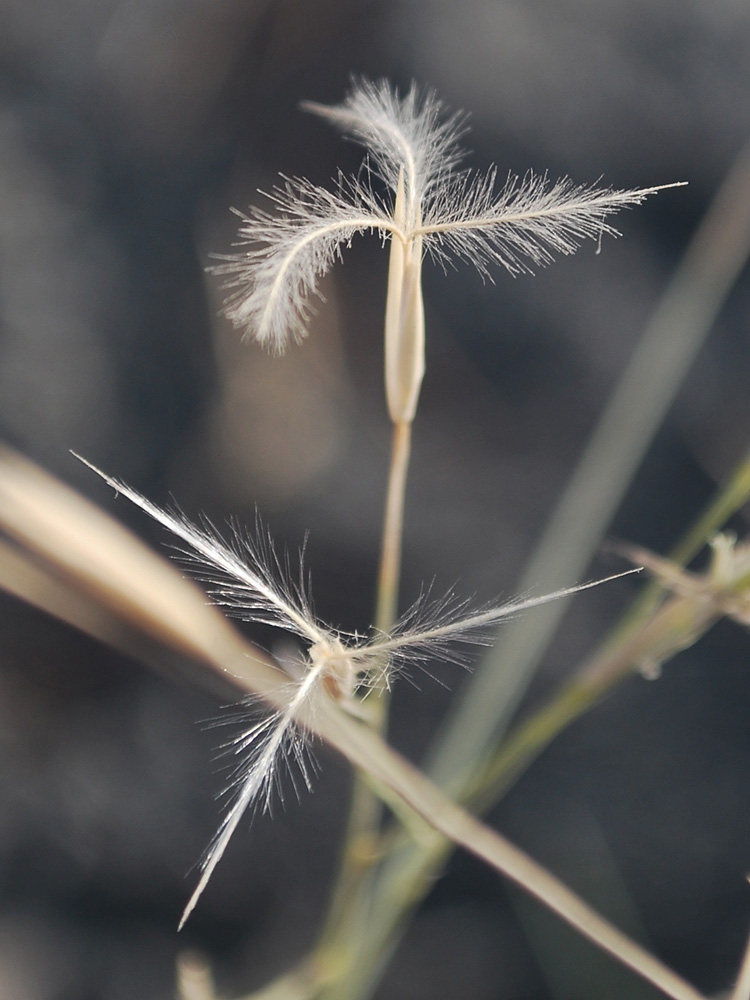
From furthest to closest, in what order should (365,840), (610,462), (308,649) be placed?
(610,462) < (365,840) < (308,649)

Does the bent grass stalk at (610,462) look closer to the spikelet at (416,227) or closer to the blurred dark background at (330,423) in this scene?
the blurred dark background at (330,423)

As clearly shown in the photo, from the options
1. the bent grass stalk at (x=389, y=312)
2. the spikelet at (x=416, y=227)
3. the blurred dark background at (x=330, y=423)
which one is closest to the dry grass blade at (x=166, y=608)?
the bent grass stalk at (x=389, y=312)

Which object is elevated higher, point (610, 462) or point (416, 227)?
point (610, 462)

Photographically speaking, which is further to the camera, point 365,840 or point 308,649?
point 365,840

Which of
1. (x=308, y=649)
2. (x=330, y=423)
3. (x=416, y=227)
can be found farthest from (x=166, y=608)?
(x=330, y=423)

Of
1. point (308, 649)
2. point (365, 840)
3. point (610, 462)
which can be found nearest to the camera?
point (308, 649)

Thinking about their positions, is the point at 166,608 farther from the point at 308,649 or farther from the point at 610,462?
the point at 610,462

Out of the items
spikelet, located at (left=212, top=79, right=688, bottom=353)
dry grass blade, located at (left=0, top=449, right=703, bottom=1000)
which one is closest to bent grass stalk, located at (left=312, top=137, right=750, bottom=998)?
dry grass blade, located at (left=0, top=449, right=703, bottom=1000)

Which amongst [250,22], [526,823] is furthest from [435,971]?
A: [250,22]

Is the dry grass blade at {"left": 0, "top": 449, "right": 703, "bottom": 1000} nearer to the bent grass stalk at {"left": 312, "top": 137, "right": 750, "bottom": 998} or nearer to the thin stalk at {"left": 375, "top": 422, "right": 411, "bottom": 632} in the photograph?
the thin stalk at {"left": 375, "top": 422, "right": 411, "bottom": 632}
